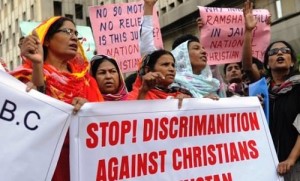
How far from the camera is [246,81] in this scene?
4.54m

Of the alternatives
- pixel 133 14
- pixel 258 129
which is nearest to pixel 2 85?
pixel 258 129

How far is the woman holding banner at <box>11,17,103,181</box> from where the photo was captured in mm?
2523

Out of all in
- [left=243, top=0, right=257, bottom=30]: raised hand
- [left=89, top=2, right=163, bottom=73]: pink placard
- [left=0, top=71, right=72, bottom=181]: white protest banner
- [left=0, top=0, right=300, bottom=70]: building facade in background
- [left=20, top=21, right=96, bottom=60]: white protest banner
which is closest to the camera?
[left=0, top=71, right=72, bottom=181]: white protest banner

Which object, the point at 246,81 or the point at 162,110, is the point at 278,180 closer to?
the point at 162,110

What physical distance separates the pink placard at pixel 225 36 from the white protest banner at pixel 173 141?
139cm

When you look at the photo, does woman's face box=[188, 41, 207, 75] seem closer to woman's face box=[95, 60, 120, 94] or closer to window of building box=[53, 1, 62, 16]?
woman's face box=[95, 60, 120, 94]

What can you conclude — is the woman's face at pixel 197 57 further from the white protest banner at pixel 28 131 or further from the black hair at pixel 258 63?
the white protest banner at pixel 28 131

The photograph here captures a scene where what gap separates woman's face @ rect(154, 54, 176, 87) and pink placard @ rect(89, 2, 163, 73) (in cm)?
204

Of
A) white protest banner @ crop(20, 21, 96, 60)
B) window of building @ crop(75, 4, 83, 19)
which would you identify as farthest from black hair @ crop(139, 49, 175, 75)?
window of building @ crop(75, 4, 83, 19)

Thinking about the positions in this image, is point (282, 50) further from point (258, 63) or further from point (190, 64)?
point (258, 63)

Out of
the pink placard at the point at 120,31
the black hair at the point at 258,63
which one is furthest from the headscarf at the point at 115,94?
the pink placard at the point at 120,31

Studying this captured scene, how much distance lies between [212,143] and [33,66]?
3.80ft

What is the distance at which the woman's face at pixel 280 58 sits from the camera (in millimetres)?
3529

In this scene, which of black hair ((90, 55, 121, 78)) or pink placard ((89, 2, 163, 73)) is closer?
black hair ((90, 55, 121, 78))
